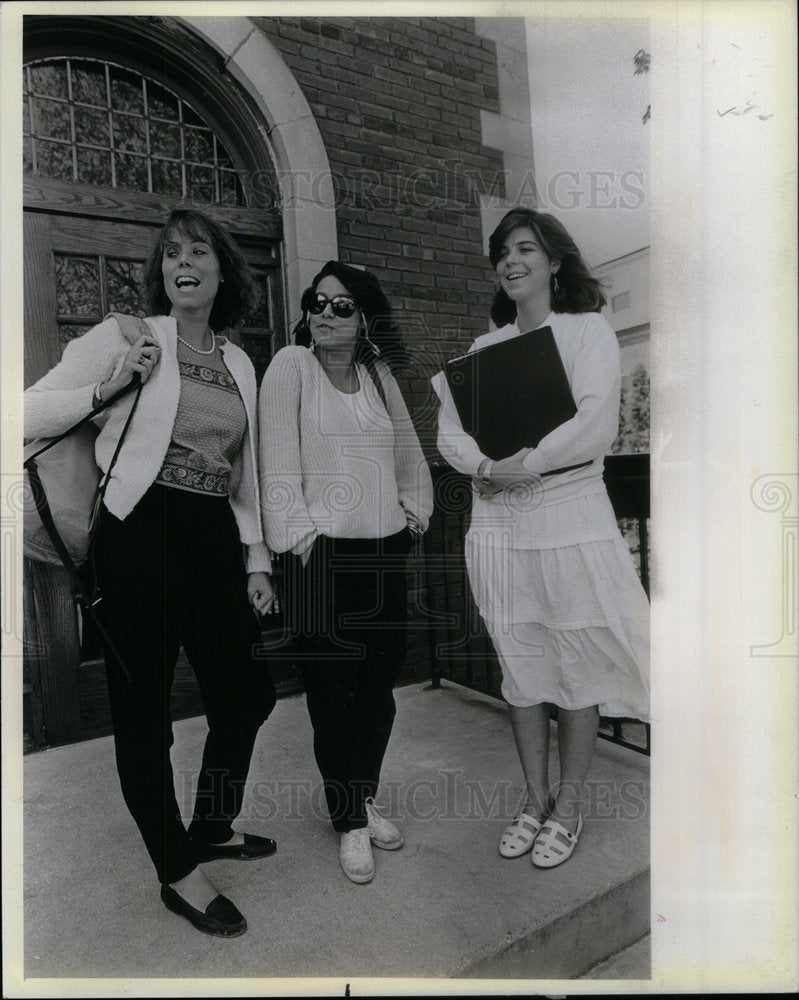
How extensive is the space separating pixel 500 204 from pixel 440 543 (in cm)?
118

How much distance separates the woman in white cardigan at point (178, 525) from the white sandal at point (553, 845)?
982mm

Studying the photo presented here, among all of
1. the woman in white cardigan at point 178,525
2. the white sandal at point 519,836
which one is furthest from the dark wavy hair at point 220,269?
the white sandal at point 519,836

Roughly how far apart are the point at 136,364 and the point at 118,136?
100cm

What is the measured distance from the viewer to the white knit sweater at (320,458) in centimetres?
209

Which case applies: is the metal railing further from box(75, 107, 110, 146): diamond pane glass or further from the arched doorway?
box(75, 107, 110, 146): diamond pane glass

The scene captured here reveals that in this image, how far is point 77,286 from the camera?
7.62ft

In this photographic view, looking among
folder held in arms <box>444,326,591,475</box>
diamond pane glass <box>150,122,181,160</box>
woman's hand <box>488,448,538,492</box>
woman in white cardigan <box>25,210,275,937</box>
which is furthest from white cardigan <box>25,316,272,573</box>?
woman's hand <box>488,448,538,492</box>

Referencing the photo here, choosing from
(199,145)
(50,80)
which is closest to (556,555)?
(199,145)

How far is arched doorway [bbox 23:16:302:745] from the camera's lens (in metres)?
2.25

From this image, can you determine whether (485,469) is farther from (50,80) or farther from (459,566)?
(50,80)

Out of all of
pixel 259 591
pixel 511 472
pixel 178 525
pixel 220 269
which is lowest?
pixel 259 591

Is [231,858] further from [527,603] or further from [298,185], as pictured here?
[298,185]

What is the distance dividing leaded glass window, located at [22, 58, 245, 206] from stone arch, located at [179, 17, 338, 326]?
0.21 m

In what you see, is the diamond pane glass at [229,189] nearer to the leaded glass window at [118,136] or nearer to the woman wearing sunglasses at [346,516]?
the leaded glass window at [118,136]
